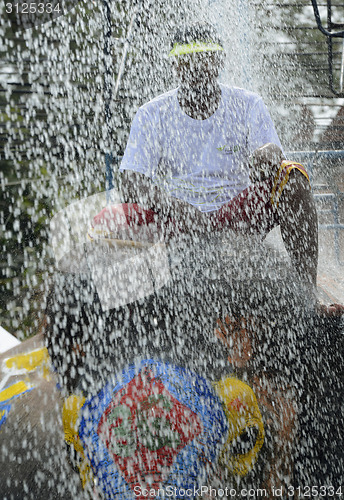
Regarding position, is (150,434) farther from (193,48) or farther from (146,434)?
(193,48)

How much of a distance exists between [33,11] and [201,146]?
7.93 feet

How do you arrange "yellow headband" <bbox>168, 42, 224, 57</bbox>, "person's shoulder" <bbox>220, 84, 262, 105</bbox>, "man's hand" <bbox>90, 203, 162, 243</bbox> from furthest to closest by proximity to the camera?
"person's shoulder" <bbox>220, 84, 262, 105</bbox>
"yellow headband" <bbox>168, 42, 224, 57</bbox>
"man's hand" <bbox>90, 203, 162, 243</bbox>

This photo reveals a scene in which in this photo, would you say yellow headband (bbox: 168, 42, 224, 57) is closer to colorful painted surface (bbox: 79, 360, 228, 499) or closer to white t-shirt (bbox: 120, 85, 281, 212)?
white t-shirt (bbox: 120, 85, 281, 212)

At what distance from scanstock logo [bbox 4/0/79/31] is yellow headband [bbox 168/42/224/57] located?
2032mm

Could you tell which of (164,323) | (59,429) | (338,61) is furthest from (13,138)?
(338,61)

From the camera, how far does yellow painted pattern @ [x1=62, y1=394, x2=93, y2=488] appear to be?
3.85 feet

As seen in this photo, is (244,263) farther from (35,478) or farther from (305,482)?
(35,478)

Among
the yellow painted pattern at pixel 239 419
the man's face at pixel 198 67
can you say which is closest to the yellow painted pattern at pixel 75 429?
the yellow painted pattern at pixel 239 419

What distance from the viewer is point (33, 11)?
338 centimetres

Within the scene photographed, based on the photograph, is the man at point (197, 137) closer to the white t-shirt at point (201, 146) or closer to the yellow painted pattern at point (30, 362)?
the white t-shirt at point (201, 146)

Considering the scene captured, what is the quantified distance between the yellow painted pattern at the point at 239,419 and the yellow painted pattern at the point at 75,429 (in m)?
0.37

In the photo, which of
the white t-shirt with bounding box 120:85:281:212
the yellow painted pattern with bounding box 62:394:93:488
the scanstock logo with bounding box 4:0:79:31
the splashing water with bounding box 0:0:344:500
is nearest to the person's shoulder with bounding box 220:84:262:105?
the white t-shirt with bounding box 120:85:281:212

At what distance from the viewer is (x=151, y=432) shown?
1122mm

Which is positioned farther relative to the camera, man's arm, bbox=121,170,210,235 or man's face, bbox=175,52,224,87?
man's face, bbox=175,52,224,87
